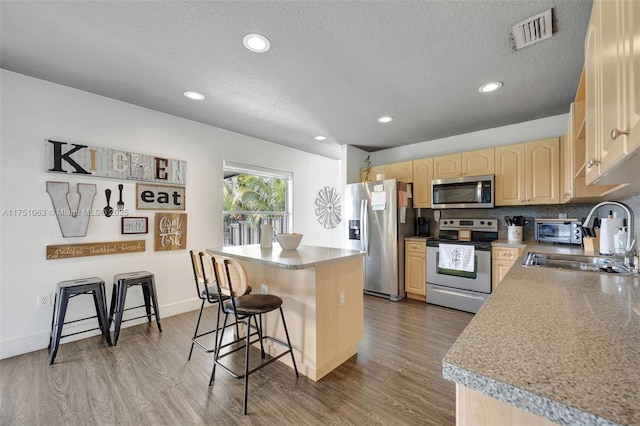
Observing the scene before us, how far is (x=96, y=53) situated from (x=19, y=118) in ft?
3.57

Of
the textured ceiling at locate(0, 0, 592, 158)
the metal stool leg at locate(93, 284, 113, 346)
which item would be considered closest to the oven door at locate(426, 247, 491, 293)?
the textured ceiling at locate(0, 0, 592, 158)

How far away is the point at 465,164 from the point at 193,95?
3457 millimetres

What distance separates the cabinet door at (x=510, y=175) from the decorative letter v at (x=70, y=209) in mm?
4653

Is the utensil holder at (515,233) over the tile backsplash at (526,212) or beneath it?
beneath

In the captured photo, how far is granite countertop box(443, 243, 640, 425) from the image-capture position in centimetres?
46

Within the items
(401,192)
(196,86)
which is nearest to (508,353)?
(196,86)

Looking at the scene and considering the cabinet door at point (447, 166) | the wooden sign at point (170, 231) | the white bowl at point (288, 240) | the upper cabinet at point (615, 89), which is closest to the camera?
the upper cabinet at point (615, 89)

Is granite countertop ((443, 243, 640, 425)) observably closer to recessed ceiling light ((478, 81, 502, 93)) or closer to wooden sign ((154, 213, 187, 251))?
recessed ceiling light ((478, 81, 502, 93))

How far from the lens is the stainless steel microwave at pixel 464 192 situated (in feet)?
11.2

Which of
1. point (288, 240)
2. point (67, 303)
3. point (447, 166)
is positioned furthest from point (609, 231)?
point (67, 303)

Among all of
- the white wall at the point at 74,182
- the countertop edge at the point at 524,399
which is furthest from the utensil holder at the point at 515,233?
the white wall at the point at 74,182

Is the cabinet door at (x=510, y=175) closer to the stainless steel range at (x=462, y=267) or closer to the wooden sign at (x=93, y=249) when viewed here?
the stainless steel range at (x=462, y=267)

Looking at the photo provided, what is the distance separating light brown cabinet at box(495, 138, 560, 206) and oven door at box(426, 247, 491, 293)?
81 cm

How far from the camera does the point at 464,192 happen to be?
3592 mm
